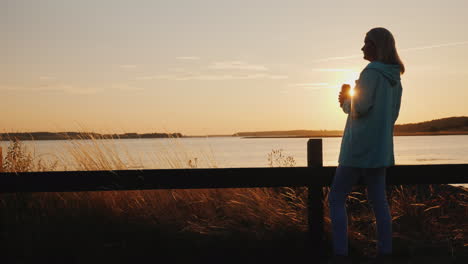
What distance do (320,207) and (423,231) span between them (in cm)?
142

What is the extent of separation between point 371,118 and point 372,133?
12cm

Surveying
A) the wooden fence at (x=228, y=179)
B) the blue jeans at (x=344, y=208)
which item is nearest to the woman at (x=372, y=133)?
the blue jeans at (x=344, y=208)

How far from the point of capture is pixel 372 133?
424 cm

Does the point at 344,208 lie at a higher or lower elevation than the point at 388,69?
lower

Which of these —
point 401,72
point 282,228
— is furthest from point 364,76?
point 282,228

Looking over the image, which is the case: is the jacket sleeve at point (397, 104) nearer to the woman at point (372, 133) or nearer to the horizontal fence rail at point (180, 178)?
the woman at point (372, 133)

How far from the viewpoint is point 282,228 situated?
544 cm

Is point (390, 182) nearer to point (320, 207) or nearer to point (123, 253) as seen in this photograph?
point (320, 207)

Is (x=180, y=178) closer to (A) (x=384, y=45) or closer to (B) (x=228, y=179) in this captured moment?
(B) (x=228, y=179)

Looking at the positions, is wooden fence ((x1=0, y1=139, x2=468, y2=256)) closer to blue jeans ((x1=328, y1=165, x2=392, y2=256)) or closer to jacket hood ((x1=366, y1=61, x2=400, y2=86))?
blue jeans ((x1=328, y1=165, x2=392, y2=256))

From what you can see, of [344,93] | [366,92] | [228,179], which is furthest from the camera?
[228,179]

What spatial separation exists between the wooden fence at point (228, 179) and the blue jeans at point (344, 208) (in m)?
0.66

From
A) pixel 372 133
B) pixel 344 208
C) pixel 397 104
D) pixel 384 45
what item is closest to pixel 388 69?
pixel 384 45

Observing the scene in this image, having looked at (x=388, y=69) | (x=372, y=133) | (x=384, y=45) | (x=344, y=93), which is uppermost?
(x=384, y=45)
